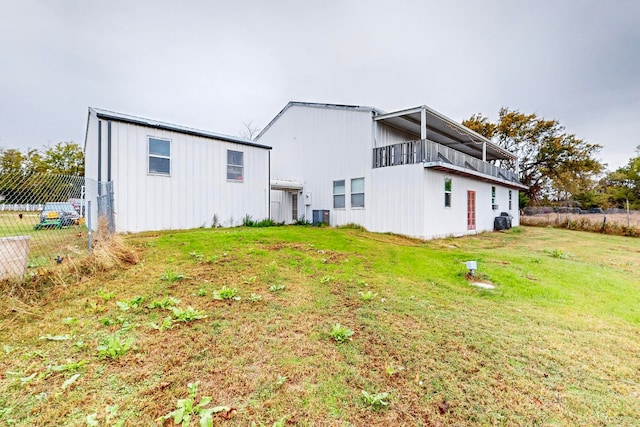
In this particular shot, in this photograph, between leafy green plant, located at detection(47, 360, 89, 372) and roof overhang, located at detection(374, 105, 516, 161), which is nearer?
leafy green plant, located at detection(47, 360, 89, 372)

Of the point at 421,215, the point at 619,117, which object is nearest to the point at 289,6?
the point at 421,215

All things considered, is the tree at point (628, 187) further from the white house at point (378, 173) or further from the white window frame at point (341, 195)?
the white window frame at point (341, 195)

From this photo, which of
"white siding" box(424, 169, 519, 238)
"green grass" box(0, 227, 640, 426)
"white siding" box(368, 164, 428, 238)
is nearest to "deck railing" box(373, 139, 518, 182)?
"white siding" box(368, 164, 428, 238)

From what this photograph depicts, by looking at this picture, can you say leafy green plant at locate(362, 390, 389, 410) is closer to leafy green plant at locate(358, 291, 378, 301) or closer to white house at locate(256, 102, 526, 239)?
leafy green plant at locate(358, 291, 378, 301)

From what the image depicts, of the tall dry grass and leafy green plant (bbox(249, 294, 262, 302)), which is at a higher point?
the tall dry grass

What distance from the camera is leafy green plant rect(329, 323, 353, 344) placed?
271 centimetres

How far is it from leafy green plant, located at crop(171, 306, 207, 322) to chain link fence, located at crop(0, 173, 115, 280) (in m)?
2.44

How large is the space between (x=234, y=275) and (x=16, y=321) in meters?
2.43

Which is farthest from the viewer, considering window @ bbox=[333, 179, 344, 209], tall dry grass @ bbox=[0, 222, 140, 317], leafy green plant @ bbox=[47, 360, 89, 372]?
window @ bbox=[333, 179, 344, 209]

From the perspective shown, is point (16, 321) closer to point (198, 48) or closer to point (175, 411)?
point (175, 411)

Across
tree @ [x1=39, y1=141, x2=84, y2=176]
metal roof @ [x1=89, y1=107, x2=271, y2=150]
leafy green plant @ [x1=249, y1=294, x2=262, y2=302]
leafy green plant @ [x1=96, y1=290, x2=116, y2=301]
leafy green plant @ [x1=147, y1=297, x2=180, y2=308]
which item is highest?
tree @ [x1=39, y1=141, x2=84, y2=176]

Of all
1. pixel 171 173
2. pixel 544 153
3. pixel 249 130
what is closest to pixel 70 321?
pixel 171 173

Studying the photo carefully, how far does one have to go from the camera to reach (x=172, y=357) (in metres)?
2.31

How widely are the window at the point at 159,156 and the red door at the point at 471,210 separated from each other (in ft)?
44.2
